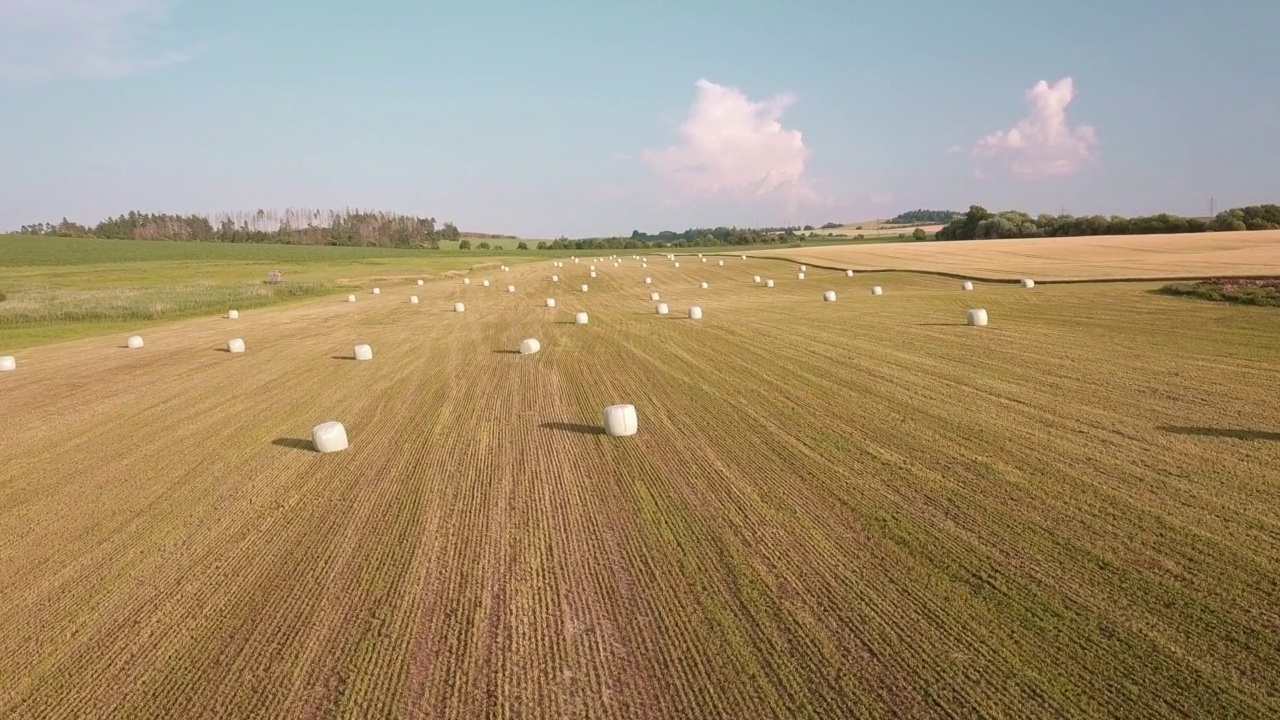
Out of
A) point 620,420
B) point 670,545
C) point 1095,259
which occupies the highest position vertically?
point 1095,259

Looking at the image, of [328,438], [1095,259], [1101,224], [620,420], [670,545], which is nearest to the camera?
[670,545]

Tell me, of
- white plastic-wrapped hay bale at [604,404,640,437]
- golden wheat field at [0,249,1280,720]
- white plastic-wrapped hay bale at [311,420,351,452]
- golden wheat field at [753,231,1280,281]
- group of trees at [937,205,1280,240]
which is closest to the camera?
golden wheat field at [0,249,1280,720]

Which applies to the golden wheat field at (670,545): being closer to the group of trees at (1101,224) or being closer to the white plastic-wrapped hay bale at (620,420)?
the white plastic-wrapped hay bale at (620,420)

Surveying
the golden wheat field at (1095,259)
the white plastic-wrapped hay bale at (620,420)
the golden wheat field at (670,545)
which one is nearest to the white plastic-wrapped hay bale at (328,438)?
the golden wheat field at (670,545)

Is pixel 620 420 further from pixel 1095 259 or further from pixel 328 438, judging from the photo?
pixel 1095 259

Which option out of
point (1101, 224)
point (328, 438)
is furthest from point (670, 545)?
point (1101, 224)

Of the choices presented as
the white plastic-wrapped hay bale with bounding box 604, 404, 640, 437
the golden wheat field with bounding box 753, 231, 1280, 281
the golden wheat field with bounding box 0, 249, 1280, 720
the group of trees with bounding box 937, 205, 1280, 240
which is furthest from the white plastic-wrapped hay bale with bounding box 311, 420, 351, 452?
the group of trees with bounding box 937, 205, 1280, 240

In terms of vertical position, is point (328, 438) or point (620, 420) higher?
point (620, 420)

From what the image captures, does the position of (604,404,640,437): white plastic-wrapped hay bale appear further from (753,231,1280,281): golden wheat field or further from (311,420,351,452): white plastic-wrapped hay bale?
(753,231,1280,281): golden wheat field
